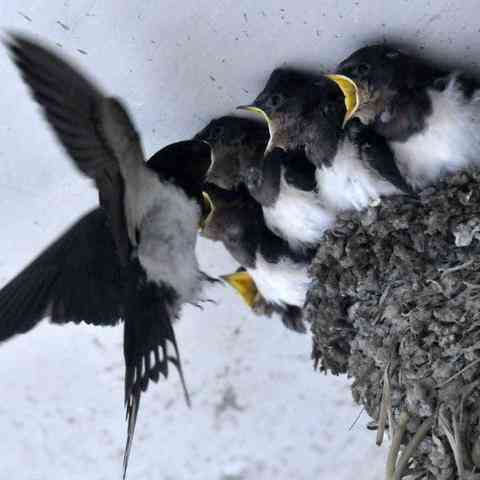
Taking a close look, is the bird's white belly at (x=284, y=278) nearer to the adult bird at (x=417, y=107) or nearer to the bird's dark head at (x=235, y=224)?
the bird's dark head at (x=235, y=224)

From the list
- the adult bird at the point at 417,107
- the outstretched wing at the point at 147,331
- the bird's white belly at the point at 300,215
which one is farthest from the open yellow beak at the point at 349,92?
the outstretched wing at the point at 147,331

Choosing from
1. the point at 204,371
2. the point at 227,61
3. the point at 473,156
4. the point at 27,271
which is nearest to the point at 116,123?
the point at 227,61

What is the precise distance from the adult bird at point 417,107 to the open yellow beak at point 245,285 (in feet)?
1.89

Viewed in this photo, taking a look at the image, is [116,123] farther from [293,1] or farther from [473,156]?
[473,156]

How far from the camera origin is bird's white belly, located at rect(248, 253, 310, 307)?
2.84 meters

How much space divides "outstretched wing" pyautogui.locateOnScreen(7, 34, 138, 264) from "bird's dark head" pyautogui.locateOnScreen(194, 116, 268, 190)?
0.37 metres

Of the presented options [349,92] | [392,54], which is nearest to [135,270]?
[349,92]

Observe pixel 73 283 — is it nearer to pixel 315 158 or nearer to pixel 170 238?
pixel 170 238

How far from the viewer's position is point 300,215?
2.74m

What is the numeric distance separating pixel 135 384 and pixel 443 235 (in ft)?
2.09

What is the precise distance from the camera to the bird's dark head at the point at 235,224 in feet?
9.44

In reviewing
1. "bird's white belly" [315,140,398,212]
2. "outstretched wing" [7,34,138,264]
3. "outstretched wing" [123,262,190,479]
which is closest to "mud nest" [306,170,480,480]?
"bird's white belly" [315,140,398,212]

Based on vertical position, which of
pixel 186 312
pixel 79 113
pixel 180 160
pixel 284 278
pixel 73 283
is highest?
pixel 79 113

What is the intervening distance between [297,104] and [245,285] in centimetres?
54
